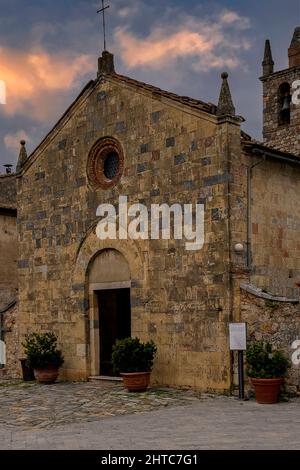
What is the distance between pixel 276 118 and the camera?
27.5 meters

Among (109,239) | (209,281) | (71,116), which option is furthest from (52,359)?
(71,116)

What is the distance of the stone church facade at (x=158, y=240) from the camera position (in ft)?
47.5

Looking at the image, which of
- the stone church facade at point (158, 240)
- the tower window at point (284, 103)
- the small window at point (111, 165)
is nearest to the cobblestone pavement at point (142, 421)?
the stone church facade at point (158, 240)

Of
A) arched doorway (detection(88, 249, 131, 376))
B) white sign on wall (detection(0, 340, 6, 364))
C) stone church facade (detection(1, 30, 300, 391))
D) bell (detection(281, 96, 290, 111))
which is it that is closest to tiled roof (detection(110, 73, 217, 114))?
stone church facade (detection(1, 30, 300, 391))

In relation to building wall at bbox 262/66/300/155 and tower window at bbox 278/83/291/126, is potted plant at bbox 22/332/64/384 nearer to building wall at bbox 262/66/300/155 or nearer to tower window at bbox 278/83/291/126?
building wall at bbox 262/66/300/155

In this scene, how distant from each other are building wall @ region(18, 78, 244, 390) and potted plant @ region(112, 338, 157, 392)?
64cm

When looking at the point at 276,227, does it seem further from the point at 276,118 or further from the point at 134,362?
the point at 276,118

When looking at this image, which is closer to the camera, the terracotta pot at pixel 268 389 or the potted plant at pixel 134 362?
the terracotta pot at pixel 268 389

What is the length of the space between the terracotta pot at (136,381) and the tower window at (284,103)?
15775 mm

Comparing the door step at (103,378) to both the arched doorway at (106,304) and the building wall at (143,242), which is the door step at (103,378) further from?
the building wall at (143,242)

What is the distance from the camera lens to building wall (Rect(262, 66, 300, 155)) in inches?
1049

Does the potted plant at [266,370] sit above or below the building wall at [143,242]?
below

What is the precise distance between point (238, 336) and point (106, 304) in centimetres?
562

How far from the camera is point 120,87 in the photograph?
17.3 metres
